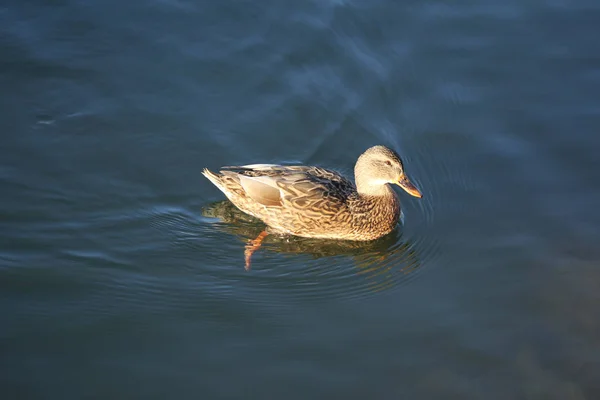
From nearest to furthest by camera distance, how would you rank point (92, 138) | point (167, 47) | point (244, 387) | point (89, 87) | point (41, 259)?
point (244, 387), point (41, 259), point (92, 138), point (89, 87), point (167, 47)

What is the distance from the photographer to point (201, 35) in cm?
1126

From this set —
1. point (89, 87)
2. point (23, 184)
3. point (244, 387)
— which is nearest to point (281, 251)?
point (244, 387)

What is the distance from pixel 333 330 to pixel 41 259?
278 cm

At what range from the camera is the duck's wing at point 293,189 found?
8766 millimetres

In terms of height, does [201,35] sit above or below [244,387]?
above

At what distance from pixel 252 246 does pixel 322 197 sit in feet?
3.13

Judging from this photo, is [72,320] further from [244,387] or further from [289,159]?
[289,159]

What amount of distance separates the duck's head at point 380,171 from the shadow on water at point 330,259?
0.51 m

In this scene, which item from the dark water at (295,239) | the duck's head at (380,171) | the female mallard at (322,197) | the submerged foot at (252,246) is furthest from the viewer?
the female mallard at (322,197)

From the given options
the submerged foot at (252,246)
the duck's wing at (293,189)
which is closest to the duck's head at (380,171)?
the duck's wing at (293,189)

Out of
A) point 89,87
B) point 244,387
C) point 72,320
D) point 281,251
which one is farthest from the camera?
point 89,87

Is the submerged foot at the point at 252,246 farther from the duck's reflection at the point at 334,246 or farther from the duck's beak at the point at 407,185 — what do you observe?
the duck's beak at the point at 407,185

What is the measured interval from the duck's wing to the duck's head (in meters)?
0.26

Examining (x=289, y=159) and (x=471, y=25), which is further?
(x=471, y=25)
